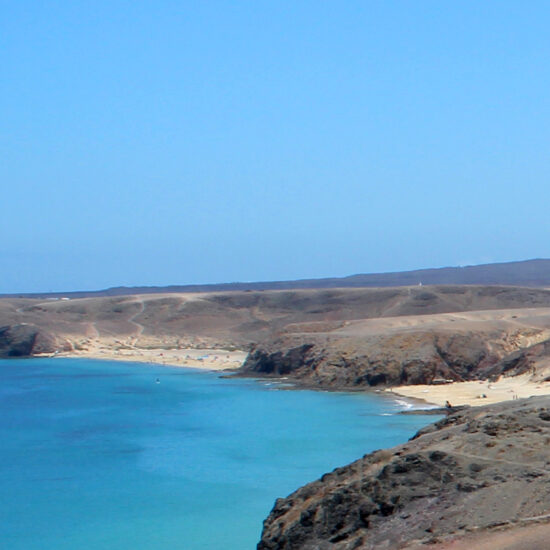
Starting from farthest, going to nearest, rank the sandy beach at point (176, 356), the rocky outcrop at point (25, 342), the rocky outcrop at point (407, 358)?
the rocky outcrop at point (25, 342), the sandy beach at point (176, 356), the rocky outcrop at point (407, 358)

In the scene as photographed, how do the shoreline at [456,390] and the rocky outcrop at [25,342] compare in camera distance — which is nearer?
the shoreline at [456,390]

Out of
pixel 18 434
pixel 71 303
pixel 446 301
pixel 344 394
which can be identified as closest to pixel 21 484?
pixel 18 434

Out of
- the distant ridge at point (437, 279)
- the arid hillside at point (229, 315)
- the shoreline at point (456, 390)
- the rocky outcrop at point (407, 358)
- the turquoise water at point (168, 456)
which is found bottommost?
the turquoise water at point (168, 456)

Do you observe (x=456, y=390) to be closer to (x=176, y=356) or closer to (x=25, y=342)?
(x=176, y=356)

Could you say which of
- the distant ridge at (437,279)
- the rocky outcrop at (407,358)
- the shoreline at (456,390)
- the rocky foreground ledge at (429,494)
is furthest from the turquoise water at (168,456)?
the distant ridge at (437,279)

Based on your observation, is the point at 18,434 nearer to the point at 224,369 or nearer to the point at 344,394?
the point at 344,394

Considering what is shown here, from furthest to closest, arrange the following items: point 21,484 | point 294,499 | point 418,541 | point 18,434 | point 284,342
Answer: point 284,342 → point 18,434 → point 21,484 → point 294,499 → point 418,541

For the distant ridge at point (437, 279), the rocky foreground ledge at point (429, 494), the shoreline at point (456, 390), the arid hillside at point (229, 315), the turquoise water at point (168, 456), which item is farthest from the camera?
the distant ridge at point (437, 279)

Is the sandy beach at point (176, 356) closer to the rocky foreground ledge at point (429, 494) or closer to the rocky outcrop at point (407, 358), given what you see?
the rocky outcrop at point (407, 358)
